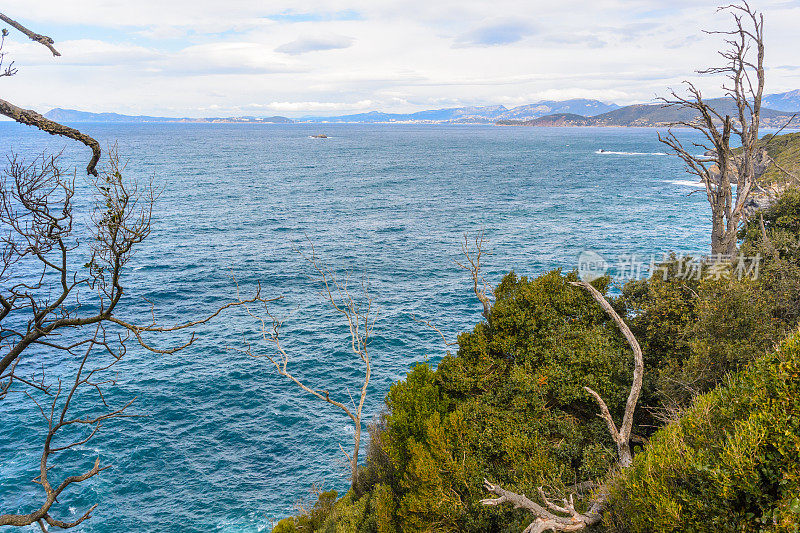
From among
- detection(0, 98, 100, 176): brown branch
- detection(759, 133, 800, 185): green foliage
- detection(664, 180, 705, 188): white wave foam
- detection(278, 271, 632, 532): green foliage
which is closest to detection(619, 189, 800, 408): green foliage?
detection(278, 271, 632, 532): green foliage

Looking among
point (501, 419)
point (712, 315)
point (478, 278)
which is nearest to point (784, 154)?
point (478, 278)

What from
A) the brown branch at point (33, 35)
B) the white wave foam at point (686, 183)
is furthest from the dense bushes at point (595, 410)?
the white wave foam at point (686, 183)

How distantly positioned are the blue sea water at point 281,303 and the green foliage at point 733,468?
19.4m

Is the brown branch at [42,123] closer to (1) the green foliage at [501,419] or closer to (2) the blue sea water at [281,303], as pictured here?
(1) the green foliage at [501,419]

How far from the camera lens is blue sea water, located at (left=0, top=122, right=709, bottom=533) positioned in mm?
24891

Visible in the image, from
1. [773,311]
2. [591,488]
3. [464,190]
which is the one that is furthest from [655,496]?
[464,190]

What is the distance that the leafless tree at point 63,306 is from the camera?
240 inches

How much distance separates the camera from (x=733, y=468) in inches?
312

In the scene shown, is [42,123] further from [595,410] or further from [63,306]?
[595,410]

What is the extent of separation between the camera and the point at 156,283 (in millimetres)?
45875

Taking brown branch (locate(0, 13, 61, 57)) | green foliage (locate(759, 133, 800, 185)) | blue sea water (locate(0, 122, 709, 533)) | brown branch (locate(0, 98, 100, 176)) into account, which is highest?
green foliage (locate(759, 133, 800, 185))

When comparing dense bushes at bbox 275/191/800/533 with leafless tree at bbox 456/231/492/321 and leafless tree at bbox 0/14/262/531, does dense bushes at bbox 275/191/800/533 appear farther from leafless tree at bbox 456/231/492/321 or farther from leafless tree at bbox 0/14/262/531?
leafless tree at bbox 0/14/262/531

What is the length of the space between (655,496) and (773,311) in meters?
14.8

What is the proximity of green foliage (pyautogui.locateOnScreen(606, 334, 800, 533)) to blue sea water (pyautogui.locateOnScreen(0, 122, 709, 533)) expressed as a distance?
765 inches
